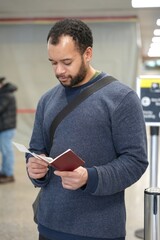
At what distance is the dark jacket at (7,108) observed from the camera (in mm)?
6113

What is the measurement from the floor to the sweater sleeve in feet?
7.89

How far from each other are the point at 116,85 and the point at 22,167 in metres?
6.10

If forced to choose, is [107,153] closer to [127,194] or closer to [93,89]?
[93,89]

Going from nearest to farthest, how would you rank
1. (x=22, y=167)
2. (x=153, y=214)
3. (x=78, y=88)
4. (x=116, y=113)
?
(x=116, y=113) < (x=78, y=88) < (x=153, y=214) < (x=22, y=167)

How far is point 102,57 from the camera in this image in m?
10.1

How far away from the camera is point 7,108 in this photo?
6.16 metres

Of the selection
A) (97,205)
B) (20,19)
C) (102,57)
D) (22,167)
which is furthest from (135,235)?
(20,19)

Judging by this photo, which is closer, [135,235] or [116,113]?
[116,113]

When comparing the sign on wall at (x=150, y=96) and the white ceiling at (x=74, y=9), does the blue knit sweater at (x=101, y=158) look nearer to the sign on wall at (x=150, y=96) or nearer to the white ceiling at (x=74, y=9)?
the sign on wall at (x=150, y=96)

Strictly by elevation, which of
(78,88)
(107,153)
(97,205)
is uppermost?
(78,88)

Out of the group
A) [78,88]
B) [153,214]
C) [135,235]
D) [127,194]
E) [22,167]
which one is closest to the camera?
[78,88]

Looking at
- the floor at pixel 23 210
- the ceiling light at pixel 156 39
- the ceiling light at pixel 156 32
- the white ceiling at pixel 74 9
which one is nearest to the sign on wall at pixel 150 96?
the floor at pixel 23 210

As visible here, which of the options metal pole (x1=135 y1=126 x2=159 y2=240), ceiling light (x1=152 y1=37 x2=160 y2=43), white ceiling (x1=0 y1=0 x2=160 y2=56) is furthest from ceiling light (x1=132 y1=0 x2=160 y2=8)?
ceiling light (x1=152 y1=37 x2=160 y2=43)

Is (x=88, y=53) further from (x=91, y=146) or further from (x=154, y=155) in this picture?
(x=154, y=155)
